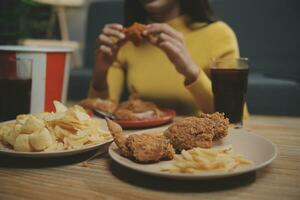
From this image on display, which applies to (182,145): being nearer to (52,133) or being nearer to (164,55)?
(52,133)

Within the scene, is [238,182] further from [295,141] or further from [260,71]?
[260,71]

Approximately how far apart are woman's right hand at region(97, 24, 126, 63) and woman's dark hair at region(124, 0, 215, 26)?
504mm

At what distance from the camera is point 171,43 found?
1.26 metres

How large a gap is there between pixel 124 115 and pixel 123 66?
87 cm

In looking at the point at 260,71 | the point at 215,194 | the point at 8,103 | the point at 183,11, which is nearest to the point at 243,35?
the point at 260,71

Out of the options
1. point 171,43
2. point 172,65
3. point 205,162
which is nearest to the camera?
point 205,162

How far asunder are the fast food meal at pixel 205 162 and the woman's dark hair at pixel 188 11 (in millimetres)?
1227

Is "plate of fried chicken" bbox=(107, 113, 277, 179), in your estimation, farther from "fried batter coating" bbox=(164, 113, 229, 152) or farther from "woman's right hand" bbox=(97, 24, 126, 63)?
"woman's right hand" bbox=(97, 24, 126, 63)

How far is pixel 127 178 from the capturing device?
0.63m

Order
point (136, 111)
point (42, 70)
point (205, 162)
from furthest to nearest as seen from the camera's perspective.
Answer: point (136, 111) → point (42, 70) → point (205, 162)

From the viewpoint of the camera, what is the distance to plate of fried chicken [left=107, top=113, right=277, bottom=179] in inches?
24.7

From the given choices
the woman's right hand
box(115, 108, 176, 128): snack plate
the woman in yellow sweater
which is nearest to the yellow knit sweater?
the woman in yellow sweater

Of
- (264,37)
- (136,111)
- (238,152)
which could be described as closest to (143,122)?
(136,111)

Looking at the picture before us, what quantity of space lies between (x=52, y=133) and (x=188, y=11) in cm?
126
